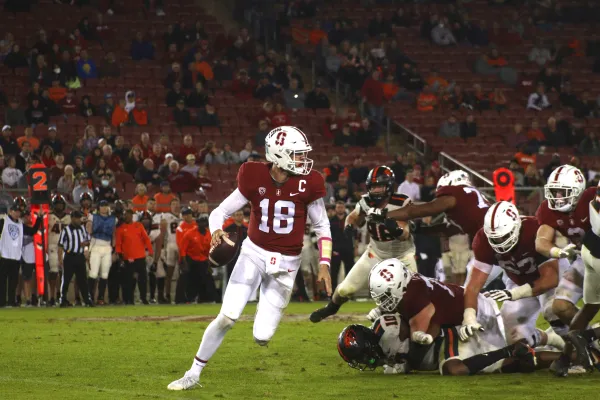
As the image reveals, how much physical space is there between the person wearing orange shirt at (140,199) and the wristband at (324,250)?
33.2ft

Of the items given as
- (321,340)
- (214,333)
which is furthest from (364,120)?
(214,333)

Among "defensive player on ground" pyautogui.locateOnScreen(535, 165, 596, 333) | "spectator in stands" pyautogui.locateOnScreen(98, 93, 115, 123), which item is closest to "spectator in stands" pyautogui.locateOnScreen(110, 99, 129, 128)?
"spectator in stands" pyautogui.locateOnScreen(98, 93, 115, 123)

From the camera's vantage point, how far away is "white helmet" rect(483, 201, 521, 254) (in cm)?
875

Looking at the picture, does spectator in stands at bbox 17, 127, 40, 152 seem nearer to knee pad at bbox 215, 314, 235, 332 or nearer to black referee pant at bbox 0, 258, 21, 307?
black referee pant at bbox 0, 258, 21, 307

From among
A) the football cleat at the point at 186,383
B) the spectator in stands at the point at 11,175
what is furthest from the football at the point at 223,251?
the spectator in stands at the point at 11,175

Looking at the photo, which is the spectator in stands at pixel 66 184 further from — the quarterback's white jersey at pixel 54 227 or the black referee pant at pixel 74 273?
the black referee pant at pixel 74 273

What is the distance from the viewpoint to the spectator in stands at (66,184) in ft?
59.1

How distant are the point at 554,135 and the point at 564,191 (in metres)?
14.4

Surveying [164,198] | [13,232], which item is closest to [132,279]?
[164,198]

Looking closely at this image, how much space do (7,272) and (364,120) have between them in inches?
352

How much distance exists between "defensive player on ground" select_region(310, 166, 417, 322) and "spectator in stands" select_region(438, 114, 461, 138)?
38.9ft

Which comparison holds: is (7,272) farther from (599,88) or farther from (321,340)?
(599,88)

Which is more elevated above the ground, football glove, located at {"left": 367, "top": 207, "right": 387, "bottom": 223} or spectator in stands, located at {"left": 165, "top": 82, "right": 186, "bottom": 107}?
football glove, located at {"left": 367, "top": 207, "right": 387, "bottom": 223}

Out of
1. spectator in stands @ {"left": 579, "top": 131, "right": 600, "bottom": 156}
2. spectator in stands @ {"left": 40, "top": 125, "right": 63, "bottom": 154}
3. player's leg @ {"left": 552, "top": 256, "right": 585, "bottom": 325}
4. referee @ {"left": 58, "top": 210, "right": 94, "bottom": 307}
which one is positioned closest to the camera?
player's leg @ {"left": 552, "top": 256, "right": 585, "bottom": 325}
